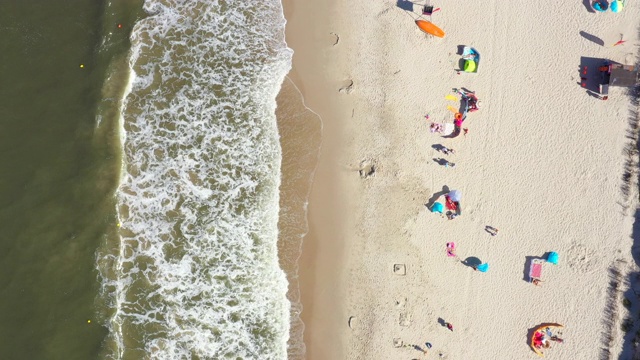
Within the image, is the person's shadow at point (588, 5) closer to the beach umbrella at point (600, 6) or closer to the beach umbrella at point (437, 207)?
the beach umbrella at point (600, 6)

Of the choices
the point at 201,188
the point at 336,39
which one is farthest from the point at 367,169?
the point at 201,188

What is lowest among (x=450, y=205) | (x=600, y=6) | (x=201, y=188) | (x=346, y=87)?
(x=201, y=188)

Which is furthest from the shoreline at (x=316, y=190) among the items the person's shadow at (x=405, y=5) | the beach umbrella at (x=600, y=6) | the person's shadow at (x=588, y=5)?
the beach umbrella at (x=600, y=6)

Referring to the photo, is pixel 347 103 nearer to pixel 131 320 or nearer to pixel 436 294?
pixel 436 294

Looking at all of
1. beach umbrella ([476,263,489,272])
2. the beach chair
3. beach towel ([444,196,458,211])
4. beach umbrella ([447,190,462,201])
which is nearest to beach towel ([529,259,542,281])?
the beach chair

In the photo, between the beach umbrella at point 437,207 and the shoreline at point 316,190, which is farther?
the beach umbrella at point 437,207

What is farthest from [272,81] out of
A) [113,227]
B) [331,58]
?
[113,227]

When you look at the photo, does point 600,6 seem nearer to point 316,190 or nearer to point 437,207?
point 437,207
